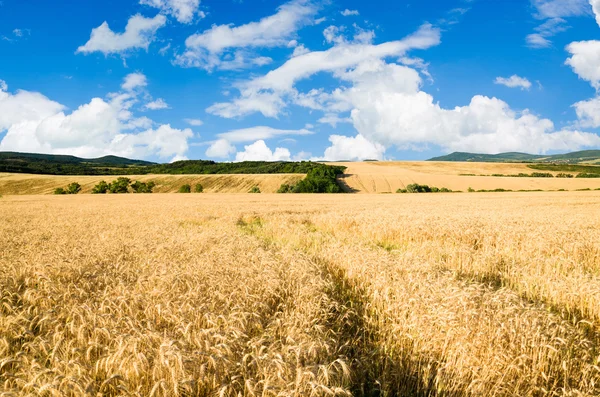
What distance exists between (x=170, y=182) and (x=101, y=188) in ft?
50.0

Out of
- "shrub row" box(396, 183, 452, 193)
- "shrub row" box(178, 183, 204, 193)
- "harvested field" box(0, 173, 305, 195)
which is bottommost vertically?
"shrub row" box(396, 183, 452, 193)

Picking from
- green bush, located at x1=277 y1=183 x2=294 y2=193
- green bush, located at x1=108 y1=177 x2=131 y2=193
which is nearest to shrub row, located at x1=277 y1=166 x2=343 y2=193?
green bush, located at x1=277 y1=183 x2=294 y2=193

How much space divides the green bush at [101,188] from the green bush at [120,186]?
827 mm

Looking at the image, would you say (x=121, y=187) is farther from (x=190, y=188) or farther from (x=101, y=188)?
(x=190, y=188)

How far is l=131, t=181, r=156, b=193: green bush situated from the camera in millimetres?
79812

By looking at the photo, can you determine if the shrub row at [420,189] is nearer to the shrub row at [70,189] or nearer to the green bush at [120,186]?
the green bush at [120,186]

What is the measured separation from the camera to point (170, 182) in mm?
84500

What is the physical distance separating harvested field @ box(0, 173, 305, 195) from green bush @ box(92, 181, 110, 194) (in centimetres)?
230

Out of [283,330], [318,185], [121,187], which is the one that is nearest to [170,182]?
[121,187]

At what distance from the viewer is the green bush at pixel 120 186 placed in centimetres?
7988

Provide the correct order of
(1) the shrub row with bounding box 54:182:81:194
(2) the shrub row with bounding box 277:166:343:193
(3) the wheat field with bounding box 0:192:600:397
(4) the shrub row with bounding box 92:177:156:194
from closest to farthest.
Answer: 1. (3) the wheat field with bounding box 0:192:600:397
2. (2) the shrub row with bounding box 277:166:343:193
3. (1) the shrub row with bounding box 54:182:81:194
4. (4) the shrub row with bounding box 92:177:156:194

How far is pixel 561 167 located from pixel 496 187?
214ft

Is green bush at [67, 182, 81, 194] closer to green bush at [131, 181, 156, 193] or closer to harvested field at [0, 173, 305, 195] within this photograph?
harvested field at [0, 173, 305, 195]

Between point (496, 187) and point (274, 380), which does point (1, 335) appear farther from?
point (496, 187)
